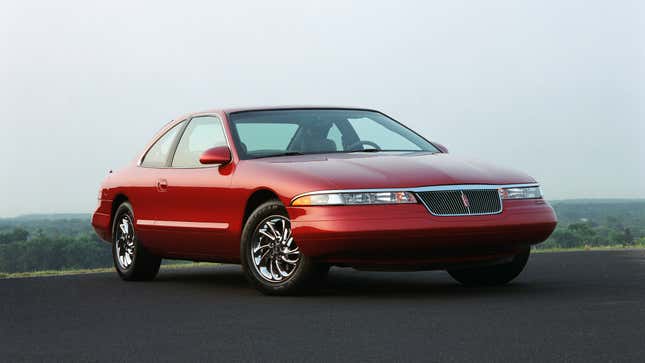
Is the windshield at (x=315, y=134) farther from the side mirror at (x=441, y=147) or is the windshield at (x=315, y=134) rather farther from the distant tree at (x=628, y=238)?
the distant tree at (x=628, y=238)

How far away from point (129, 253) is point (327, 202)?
3846 millimetres

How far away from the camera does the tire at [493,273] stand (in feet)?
34.1

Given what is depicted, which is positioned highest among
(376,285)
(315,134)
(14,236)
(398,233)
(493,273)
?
(315,134)

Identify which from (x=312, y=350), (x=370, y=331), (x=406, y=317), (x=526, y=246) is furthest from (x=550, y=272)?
(x=312, y=350)

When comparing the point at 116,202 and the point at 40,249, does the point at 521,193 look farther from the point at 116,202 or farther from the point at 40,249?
the point at 40,249

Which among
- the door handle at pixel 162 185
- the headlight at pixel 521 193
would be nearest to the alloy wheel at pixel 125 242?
the door handle at pixel 162 185

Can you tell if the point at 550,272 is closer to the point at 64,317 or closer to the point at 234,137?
the point at 234,137

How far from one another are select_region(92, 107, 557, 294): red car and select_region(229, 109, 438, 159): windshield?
0.02 meters

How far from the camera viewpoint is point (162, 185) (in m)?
11.5

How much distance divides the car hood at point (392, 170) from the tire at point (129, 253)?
8.09 ft

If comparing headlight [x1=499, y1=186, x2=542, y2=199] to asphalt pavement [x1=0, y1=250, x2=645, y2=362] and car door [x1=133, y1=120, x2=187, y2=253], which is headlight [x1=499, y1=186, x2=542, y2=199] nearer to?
asphalt pavement [x1=0, y1=250, x2=645, y2=362]

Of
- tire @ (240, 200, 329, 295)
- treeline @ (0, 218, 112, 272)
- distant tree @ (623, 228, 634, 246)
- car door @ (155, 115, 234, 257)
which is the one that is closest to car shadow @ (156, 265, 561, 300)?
tire @ (240, 200, 329, 295)

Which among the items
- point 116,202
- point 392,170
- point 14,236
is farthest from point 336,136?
point 14,236

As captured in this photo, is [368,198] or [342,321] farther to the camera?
[368,198]
